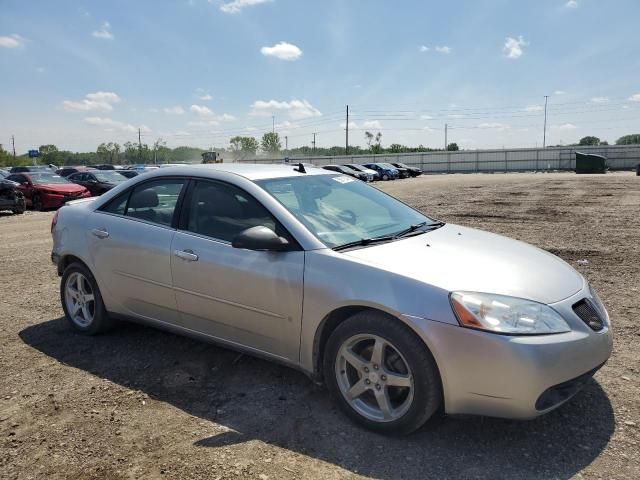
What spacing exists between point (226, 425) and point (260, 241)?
3.82 ft

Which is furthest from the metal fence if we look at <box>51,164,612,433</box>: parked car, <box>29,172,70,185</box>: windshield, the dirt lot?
the dirt lot

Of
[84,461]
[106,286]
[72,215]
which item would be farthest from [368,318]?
[72,215]

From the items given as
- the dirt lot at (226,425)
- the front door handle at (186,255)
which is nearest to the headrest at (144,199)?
the front door handle at (186,255)

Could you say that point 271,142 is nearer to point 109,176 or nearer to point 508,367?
point 109,176

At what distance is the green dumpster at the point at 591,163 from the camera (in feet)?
156

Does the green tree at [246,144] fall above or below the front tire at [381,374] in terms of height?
above

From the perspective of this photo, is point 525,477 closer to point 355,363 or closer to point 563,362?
point 563,362

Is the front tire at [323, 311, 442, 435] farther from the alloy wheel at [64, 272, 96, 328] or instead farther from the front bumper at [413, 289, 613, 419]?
the alloy wheel at [64, 272, 96, 328]

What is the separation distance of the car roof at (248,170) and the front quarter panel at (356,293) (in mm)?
980

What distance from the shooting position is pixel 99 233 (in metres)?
4.29

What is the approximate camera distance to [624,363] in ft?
12.2

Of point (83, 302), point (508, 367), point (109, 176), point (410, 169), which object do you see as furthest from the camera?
point (410, 169)

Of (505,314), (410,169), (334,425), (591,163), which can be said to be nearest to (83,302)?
(334,425)

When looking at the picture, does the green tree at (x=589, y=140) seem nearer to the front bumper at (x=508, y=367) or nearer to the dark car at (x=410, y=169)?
the dark car at (x=410, y=169)
